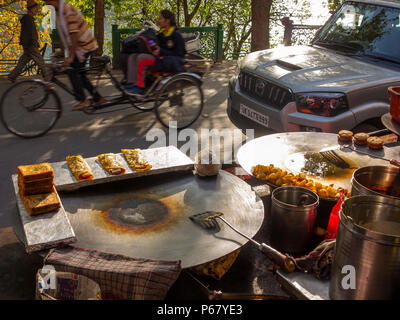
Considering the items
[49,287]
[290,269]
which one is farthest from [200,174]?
[49,287]

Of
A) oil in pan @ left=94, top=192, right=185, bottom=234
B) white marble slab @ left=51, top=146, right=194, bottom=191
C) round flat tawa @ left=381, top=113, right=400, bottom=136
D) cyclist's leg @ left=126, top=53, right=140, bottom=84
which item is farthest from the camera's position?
cyclist's leg @ left=126, top=53, right=140, bottom=84

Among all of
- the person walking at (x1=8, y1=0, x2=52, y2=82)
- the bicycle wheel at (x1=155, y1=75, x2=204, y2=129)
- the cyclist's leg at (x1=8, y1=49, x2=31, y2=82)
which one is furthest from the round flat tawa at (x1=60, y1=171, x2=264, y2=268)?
the cyclist's leg at (x1=8, y1=49, x2=31, y2=82)

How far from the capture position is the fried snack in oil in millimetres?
3439

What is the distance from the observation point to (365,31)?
21.2ft

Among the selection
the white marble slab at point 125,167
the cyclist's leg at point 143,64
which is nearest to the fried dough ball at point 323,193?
the white marble slab at point 125,167

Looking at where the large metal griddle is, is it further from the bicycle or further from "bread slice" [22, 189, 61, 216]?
the bicycle

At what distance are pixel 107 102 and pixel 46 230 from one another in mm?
4958

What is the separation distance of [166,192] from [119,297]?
139 cm

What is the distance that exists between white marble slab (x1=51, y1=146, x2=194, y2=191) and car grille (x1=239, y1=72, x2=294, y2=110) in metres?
2.06

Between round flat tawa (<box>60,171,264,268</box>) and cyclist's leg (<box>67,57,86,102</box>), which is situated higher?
cyclist's leg (<box>67,57,86,102</box>)

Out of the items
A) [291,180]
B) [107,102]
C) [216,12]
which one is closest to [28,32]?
[107,102]

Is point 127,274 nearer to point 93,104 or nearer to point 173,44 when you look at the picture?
point 93,104

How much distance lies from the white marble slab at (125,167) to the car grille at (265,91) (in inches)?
81.0

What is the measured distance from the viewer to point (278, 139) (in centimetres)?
467
